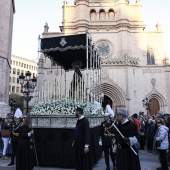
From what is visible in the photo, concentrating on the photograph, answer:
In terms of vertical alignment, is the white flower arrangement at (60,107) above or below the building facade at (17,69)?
below

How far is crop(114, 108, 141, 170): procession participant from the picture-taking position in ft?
13.5

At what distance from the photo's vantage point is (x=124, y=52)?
89.8 ft

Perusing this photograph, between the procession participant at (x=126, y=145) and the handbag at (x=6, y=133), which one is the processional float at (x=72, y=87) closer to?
the handbag at (x=6, y=133)

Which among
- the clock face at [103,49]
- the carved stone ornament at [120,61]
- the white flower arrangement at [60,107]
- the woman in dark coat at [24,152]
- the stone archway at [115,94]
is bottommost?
the woman in dark coat at [24,152]

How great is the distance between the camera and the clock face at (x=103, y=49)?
2877cm

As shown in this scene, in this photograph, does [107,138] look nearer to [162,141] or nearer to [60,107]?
[162,141]

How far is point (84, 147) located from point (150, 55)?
25.9 m

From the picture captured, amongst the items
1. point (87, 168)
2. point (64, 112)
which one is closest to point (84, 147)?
point (87, 168)

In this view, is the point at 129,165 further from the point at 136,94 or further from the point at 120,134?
the point at 136,94

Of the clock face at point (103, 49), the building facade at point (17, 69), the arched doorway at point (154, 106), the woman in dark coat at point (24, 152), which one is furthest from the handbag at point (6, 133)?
the building facade at point (17, 69)

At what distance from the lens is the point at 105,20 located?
2981 cm

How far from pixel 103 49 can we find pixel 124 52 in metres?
3.34

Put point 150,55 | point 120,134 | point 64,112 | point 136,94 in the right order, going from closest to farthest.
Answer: point 120,134
point 64,112
point 136,94
point 150,55

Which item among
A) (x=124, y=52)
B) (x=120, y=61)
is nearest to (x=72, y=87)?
(x=120, y=61)
